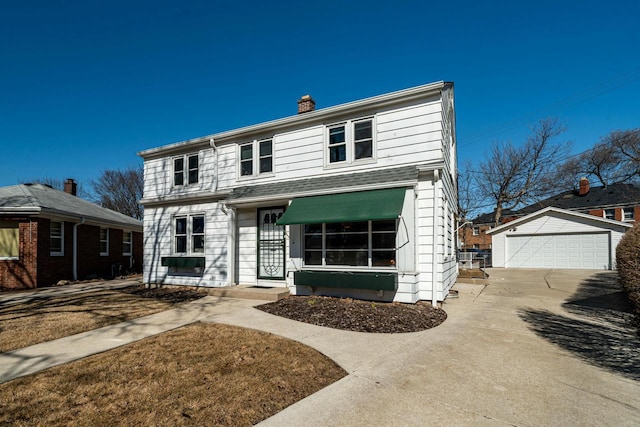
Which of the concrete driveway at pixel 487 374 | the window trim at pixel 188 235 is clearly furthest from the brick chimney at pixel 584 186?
the window trim at pixel 188 235

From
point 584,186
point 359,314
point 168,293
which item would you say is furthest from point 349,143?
point 584,186

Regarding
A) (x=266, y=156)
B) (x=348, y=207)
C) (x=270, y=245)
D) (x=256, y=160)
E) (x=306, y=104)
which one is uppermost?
(x=306, y=104)

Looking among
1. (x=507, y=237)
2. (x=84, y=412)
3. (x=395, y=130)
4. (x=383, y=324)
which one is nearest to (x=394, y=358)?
(x=383, y=324)

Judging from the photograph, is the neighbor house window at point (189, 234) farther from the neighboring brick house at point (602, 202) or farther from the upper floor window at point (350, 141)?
the neighboring brick house at point (602, 202)

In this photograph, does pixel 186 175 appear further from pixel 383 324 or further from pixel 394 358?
pixel 394 358

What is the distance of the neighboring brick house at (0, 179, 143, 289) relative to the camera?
43.2ft

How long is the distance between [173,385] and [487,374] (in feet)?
12.6

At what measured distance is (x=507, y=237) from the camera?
2248 centimetres

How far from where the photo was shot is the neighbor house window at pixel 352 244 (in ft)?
28.2

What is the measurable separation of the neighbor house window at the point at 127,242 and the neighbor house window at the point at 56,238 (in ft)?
12.8

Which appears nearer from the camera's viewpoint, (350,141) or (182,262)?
(350,141)

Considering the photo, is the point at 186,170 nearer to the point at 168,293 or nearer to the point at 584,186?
the point at 168,293

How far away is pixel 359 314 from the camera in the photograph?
7.28 meters

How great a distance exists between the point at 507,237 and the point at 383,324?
64.1 feet
